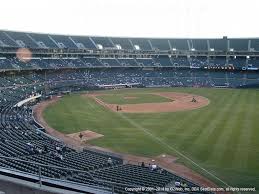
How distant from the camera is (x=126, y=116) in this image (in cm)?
5641

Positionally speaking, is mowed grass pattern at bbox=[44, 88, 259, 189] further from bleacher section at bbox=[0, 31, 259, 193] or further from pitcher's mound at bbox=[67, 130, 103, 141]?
bleacher section at bbox=[0, 31, 259, 193]

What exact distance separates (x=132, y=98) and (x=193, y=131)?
3588cm

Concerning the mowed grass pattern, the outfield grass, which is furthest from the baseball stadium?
the outfield grass

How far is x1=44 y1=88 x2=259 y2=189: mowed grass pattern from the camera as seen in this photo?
102ft

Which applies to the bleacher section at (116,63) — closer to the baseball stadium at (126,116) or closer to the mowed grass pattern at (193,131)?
the baseball stadium at (126,116)

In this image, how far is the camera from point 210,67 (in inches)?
4405

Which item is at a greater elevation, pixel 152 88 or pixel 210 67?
pixel 210 67

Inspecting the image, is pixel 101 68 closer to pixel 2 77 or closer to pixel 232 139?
pixel 2 77

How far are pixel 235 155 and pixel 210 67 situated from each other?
81505 mm

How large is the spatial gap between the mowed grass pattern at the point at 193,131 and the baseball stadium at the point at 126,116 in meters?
0.12

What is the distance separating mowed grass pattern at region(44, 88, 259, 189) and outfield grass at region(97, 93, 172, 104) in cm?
717

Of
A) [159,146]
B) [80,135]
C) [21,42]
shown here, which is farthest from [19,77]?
[159,146]

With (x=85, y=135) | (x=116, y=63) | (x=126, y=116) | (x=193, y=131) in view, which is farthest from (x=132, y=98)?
(x=116, y=63)

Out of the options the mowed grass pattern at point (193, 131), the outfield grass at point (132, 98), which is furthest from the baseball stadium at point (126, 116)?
the outfield grass at point (132, 98)
